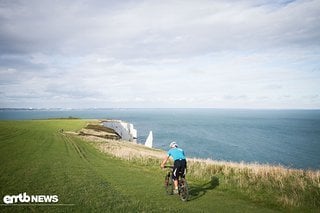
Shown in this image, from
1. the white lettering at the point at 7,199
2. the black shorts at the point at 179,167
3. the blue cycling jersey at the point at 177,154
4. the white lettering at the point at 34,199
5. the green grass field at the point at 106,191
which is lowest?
the green grass field at the point at 106,191

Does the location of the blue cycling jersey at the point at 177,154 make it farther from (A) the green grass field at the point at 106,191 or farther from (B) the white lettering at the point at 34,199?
(B) the white lettering at the point at 34,199

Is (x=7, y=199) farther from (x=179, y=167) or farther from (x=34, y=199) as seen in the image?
(x=179, y=167)

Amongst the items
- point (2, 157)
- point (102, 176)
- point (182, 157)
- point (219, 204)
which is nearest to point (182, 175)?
point (182, 157)

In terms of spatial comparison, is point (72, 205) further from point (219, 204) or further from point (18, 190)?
point (219, 204)

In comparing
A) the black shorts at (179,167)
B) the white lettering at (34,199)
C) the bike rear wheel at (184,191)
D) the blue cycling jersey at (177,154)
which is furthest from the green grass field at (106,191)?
the blue cycling jersey at (177,154)

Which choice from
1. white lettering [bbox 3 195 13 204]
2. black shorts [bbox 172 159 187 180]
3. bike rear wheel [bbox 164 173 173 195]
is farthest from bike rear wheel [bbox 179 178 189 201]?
white lettering [bbox 3 195 13 204]

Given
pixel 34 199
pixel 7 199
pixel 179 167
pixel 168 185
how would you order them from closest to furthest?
1. pixel 7 199
2. pixel 34 199
3. pixel 179 167
4. pixel 168 185

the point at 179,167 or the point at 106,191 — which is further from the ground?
the point at 179,167

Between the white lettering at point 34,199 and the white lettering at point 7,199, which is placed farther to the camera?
the white lettering at point 34,199

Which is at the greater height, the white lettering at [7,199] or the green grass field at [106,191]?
the white lettering at [7,199]

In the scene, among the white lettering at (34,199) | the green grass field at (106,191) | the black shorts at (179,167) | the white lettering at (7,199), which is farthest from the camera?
the black shorts at (179,167)

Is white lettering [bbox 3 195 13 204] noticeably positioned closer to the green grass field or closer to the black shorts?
the green grass field

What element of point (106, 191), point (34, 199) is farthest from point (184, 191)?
point (34, 199)

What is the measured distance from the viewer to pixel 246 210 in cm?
1327
